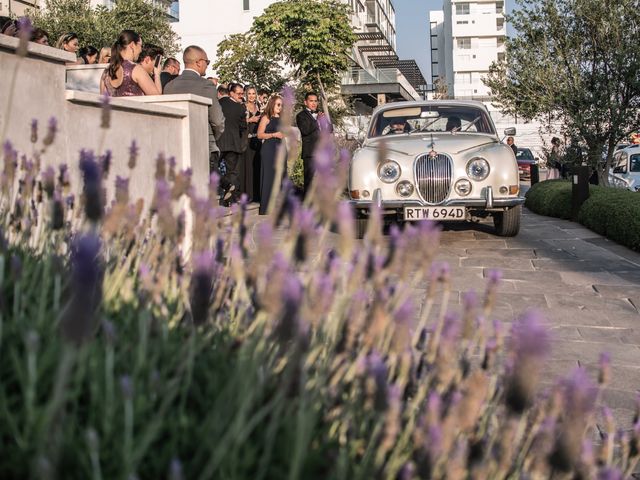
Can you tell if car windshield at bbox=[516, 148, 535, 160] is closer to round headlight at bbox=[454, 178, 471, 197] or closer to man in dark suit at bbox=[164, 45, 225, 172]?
round headlight at bbox=[454, 178, 471, 197]

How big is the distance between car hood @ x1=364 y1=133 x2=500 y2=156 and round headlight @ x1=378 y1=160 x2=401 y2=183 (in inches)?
7.2

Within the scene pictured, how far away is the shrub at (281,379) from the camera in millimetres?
1225

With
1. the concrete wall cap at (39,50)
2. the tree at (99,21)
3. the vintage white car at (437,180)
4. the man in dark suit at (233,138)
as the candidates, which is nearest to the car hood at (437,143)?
the vintage white car at (437,180)

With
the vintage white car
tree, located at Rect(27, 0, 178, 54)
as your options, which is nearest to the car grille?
the vintage white car

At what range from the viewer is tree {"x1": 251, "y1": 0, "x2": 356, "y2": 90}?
41281 millimetres

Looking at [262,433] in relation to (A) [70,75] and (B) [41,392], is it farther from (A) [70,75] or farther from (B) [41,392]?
(A) [70,75]

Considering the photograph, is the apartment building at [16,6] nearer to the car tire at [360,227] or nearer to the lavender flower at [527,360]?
the car tire at [360,227]

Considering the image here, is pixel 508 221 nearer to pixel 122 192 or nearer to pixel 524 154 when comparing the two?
pixel 122 192

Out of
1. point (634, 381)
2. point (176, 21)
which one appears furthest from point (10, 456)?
point (176, 21)

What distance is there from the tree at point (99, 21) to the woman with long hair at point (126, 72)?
1022 inches

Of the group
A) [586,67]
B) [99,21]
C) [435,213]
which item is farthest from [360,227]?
[99,21]

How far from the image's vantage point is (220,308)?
2.31 meters

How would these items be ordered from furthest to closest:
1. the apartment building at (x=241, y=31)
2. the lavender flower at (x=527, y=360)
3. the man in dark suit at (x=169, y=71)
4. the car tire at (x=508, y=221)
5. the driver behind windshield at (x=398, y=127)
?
the apartment building at (x=241, y=31), the driver behind windshield at (x=398, y=127), the man in dark suit at (x=169, y=71), the car tire at (x=508, y=221), the lavender flower at (x=527, y=360)

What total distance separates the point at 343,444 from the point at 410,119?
947 cm
